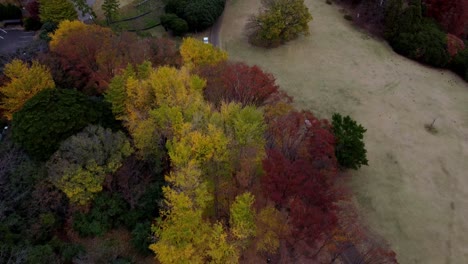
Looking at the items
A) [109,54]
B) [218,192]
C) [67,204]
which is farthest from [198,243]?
[109,54]

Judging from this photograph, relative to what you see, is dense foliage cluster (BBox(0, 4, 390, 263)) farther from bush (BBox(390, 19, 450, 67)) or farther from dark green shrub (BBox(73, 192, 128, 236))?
bush (BBox(390, 19, 450, 67))

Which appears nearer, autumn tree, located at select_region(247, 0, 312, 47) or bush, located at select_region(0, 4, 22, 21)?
autumn tree, located at select_region(247, 0, 312, 47)

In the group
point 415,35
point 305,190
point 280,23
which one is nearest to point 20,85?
point 305,190

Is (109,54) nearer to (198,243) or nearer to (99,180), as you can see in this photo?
(99,180)

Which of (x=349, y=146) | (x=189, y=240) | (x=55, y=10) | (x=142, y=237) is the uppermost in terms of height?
(x=55, y=10)

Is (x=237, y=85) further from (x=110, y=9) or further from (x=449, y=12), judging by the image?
(x=449, y=12)

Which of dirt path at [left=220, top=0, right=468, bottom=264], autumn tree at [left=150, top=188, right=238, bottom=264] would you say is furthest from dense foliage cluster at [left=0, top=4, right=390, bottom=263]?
dirt path at [left=220, top=0, right=468, bottom=264]

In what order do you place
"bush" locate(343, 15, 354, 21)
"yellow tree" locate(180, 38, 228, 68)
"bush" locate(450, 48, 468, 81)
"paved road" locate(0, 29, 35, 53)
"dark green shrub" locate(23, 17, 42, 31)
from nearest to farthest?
"yellow tree" locate(180, 38, 228, 68) < "paved road" locate(0, 29, 35, 53) < "bush" locate(450, 48, 468, 81) < "dark green shrub" locate(23, 17, 42, 31) < "bush" locate(343, 15, 354, 21)
